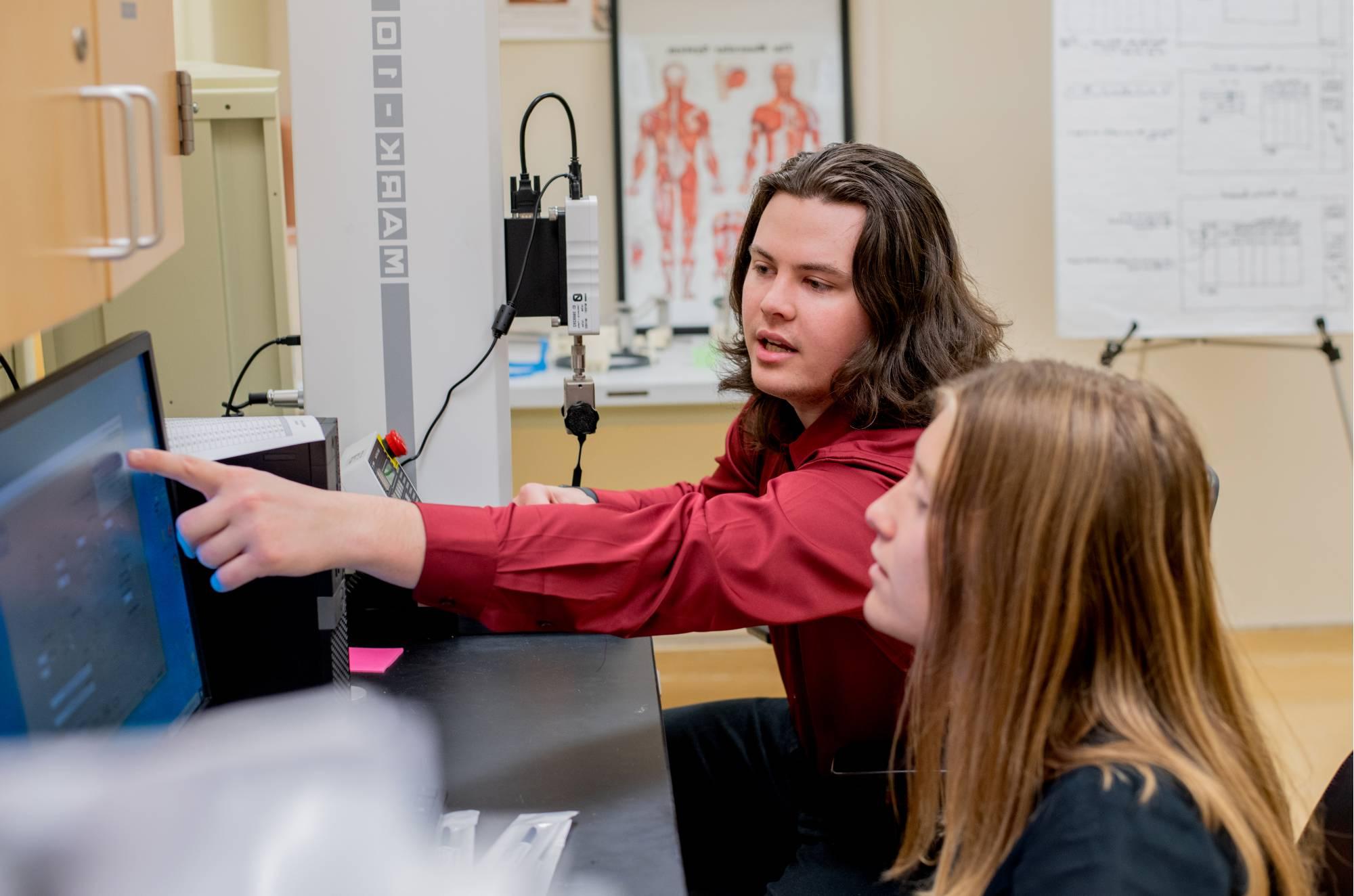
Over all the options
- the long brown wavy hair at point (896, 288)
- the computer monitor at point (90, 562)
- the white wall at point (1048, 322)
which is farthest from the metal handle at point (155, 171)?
the white wall at point (1048, 322)

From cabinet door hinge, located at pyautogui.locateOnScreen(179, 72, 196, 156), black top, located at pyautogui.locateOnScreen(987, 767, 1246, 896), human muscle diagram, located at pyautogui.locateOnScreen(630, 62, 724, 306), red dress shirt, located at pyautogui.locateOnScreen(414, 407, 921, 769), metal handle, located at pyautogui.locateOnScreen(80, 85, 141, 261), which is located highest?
human muscle diagram, located at pyautogui.locateOnScreen(630, 62, 724, 306)

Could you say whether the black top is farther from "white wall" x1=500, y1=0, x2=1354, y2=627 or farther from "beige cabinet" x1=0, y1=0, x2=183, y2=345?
"white wall" x1=500, y1=0, x2=1354, y2=627

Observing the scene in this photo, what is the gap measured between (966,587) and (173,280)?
56.3 inches

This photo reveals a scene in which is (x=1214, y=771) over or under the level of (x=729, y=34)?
under

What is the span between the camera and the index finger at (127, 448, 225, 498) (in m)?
0.95

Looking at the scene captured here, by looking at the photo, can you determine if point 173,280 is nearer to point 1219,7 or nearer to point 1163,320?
point 1163,320

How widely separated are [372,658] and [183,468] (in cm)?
48

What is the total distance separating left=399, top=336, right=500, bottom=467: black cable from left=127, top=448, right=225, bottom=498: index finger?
0.58 meters

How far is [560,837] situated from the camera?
0.99 meters

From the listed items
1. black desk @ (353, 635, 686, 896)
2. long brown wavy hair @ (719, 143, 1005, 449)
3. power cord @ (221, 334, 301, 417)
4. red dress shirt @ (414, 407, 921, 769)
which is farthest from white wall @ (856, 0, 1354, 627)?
black desk @ (353, 635, 686, 896)

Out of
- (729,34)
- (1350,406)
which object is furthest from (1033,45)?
(1350,406)

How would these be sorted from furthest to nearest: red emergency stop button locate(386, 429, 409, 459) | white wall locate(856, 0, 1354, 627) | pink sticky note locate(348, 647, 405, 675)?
1. white wall locate(856, 0, 1354, 627)
2. red emergency stop button locate(386, 429, 409, 459)
3. pink sticky note locate(348, 647, 405, 675)

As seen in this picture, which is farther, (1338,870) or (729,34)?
(729,34)

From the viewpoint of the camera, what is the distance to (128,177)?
895 mm
